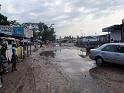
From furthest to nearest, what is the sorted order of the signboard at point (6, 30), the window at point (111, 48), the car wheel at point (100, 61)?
1. the signboard at point (6, 30)
2. the car wheel at point (100, 61)
3. the window at point (111, 48)

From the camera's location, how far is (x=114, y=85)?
37.3ft

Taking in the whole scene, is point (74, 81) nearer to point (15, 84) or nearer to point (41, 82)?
point (41, 82)

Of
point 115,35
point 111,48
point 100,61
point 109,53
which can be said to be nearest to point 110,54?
point 109,53

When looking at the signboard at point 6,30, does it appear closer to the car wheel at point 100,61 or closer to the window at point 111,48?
the car wheel at point 100,61

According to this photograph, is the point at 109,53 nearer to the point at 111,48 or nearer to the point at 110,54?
the point at 110,54

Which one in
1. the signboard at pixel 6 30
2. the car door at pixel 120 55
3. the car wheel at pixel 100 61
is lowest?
the car wheel at pixel 100 61

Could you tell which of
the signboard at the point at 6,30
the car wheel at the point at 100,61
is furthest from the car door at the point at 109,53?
the signboard at the point at 6,30

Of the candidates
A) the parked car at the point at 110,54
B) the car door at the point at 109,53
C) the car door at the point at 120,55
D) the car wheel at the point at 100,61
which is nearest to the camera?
the car door at the point at 120,55

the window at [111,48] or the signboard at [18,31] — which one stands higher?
the signboard at [18,31]

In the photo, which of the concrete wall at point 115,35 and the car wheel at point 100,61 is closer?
the car wheel at point 100,61

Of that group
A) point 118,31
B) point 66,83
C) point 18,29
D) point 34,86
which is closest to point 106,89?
point 66,83

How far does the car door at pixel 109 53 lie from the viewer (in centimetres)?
1734

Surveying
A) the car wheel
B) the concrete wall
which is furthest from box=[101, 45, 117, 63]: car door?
the concrete wall

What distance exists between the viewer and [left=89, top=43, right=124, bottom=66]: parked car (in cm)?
1686
